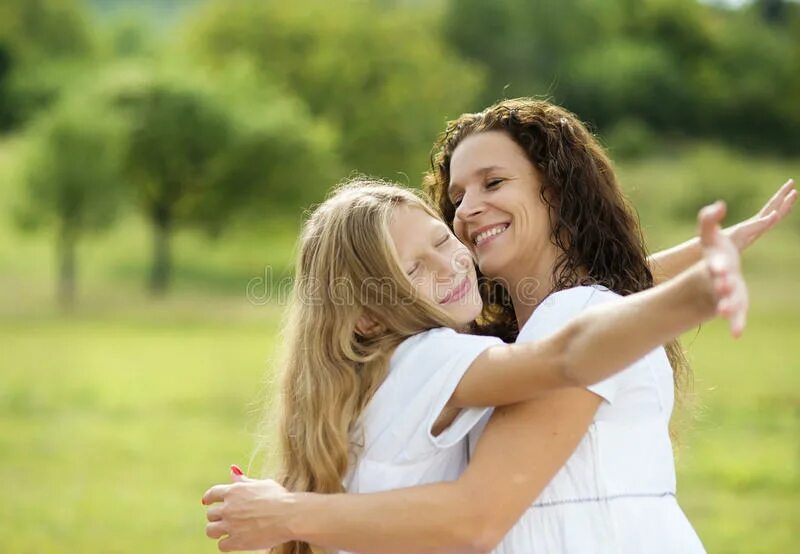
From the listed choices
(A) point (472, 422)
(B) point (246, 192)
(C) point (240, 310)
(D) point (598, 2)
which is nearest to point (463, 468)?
(A) point (472, 422)

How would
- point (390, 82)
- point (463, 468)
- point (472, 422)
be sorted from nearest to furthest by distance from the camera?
point (472, 422) → point (463, 468) → point (390, 82)

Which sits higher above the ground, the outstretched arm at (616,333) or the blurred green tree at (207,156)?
the blurred green tree at (207,156)

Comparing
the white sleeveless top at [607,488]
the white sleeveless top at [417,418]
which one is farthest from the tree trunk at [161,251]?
the white sleeveless top at [607,488]

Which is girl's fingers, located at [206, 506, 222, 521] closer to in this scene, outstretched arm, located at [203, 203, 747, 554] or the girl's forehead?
outstretched arm, located at [203, 203, 747, 554]

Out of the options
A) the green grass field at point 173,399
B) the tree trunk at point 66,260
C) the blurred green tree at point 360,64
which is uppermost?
the blurred green tree at point 360,64

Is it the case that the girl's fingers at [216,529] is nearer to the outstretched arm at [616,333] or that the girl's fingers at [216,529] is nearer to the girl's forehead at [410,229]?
the outstretched arm at [616,333]

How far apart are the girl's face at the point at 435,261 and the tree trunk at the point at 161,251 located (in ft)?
79.8

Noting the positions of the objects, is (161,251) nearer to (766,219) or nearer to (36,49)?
(36,49)

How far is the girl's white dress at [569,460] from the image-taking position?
→ 2.07 meters

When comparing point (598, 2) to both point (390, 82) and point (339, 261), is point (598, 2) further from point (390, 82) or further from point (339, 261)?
point (339, 261)

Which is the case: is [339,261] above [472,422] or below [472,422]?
above

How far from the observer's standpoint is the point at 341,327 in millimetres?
2227

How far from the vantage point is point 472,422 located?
2.03 m

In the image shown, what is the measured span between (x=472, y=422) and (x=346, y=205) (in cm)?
57
